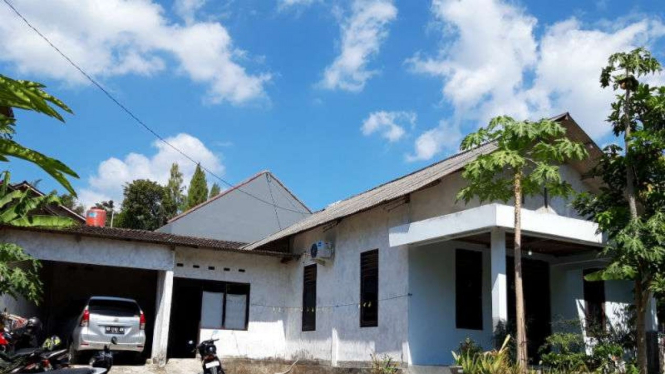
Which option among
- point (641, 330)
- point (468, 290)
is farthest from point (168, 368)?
point (641, 330)

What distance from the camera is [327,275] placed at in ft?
55.6

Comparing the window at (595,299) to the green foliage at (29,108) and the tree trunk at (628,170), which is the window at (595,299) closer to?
the tree trunk at (628,170)

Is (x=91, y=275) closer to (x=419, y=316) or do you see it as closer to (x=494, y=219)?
(x=419, y=316)

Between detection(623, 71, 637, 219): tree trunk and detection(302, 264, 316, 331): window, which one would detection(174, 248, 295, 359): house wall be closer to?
detection(302, 264, 316, 331): window

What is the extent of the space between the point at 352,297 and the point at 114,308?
5318 mm

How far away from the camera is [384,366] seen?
13508mm

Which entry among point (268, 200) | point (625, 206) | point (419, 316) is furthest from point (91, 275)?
point (625, 206)

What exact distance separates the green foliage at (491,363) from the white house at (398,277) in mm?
1011

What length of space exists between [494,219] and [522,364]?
7.78 feet

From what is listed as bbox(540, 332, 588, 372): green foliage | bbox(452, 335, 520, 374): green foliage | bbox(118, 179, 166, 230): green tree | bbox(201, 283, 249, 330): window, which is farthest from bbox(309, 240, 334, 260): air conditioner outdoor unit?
bbox(118, 179, 166, 230): green tree

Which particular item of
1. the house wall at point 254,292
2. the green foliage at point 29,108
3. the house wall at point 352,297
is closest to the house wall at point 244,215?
the house wall at point 254,292

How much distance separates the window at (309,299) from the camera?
57.4 ft

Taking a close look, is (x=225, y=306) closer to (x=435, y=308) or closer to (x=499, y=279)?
(x=435, y=308)

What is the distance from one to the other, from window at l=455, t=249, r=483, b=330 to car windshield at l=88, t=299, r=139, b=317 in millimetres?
7067
